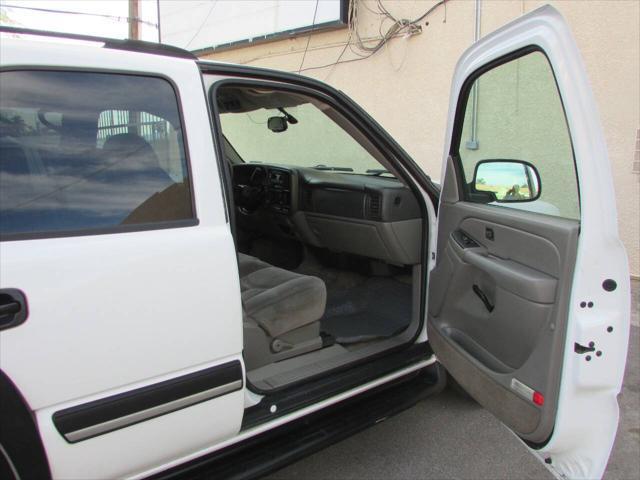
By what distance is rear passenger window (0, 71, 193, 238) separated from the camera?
4.51ft

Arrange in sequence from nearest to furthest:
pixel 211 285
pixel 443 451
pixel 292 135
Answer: pixel 211 285 < pixel 443 451 < pixel 292 135

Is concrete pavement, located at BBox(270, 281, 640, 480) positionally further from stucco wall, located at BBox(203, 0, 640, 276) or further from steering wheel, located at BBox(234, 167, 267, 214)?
stucco wall, located at BBox(203, 0, 640, 276)

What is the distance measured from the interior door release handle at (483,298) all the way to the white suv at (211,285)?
1cm

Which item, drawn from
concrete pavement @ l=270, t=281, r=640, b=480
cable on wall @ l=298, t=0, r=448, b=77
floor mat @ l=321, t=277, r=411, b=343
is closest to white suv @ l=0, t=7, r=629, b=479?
concrete pavement @ l=270, t=281, r=640, b=480

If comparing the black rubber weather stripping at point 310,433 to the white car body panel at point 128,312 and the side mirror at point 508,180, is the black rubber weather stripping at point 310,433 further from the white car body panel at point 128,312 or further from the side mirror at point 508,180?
the side mirror at point 508,180

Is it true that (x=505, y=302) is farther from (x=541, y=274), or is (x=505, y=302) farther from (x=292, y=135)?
(x=292, y=135)

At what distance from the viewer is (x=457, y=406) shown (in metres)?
2.86

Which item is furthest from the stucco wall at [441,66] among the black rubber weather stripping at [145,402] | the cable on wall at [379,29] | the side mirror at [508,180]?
the black rubber weather stripping at [145,402]

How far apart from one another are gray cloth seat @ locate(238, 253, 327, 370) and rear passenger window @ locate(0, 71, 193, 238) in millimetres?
814

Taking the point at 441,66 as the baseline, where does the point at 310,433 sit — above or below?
below

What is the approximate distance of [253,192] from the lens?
383 cm

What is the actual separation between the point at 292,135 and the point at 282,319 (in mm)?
2309

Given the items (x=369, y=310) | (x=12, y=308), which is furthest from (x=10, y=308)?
(x=369, y=310)

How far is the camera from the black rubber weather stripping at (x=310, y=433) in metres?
1.87
